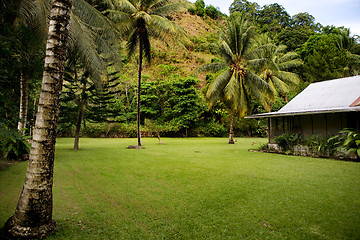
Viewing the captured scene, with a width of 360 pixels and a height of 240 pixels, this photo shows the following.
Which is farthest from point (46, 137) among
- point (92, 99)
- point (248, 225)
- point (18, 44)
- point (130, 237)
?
Answer: point (92, 99)

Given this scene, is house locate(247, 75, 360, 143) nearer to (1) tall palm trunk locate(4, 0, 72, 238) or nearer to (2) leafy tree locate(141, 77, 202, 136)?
(1) tall palm trunk locate(4, 0, 72, 238)

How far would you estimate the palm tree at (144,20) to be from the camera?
36.1 ft

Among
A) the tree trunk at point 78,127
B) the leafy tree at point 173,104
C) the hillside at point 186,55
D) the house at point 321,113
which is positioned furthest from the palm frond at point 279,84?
the tree trunk at point 78,127

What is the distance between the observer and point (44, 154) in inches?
93.3

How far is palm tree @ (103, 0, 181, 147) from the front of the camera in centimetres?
1100

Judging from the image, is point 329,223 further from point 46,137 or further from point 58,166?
point 58,166

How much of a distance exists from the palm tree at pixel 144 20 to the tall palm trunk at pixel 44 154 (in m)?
9.03

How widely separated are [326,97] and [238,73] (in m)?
6.35

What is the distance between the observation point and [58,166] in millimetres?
6461

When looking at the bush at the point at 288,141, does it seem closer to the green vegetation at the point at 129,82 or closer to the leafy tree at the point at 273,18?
the green vegetation at the point at 129,82

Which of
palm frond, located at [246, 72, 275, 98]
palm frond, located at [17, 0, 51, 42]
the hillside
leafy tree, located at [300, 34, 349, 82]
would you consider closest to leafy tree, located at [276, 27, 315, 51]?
leafy tree, located at [300, 34, 349, 82]

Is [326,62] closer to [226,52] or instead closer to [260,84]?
[260,84]

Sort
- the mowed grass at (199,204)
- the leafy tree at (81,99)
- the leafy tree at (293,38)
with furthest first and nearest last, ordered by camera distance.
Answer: the leafy tree at (293,38) < the leafy tree at (81,99) < the mowed grass at (199,204)

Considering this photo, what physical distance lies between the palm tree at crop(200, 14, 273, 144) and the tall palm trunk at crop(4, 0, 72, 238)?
13.8 metres
